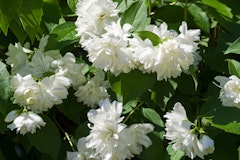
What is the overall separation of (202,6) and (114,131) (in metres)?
0.60

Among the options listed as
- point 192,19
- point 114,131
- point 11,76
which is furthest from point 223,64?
point 11,76

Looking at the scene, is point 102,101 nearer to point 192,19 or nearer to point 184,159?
point 184,159

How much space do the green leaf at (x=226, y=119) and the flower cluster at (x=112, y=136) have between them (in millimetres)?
209

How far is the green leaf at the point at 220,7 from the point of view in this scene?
84.1 inches

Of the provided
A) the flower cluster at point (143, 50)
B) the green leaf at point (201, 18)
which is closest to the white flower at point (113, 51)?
the flower cluster at point (143, 50)

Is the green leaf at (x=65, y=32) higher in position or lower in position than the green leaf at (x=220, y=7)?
lower

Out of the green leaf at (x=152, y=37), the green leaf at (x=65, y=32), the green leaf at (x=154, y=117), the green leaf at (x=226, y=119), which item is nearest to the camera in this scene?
the green leaf at (x=226, y=119)

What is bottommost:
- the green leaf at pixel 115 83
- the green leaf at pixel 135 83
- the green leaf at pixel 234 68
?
the green leaf at pixel 115 83

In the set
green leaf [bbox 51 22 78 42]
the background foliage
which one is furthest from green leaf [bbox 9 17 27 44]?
green leaf [bbox 51 22 78 42]

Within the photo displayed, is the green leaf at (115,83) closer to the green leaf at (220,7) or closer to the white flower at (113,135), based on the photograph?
the white flower at (113,135)

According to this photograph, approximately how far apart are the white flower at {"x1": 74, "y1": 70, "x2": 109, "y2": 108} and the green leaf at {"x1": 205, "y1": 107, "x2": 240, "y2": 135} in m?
0.40

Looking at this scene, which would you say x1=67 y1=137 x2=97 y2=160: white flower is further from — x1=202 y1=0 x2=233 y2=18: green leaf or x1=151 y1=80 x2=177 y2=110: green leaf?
x1=202 y1=0 x2=233 y2=18: green leaf

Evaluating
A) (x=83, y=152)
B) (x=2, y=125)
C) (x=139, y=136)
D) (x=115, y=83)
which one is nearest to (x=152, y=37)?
(x=115, y=83)

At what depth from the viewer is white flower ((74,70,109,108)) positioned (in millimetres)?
2088
